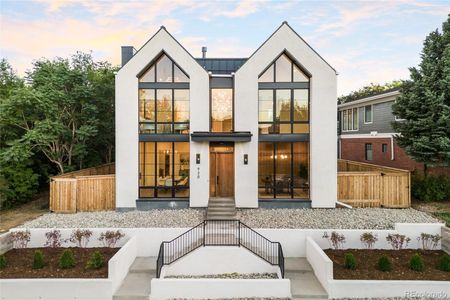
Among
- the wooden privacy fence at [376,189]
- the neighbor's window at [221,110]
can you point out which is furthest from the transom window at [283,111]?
the wooden privacy fence at [376,189]

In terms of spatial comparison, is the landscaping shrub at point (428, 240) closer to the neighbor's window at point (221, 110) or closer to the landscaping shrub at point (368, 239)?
the landscaping shrub at point (368, 239)

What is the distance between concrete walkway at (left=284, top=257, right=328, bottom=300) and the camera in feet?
26.7

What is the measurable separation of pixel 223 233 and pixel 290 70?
935 centimetres

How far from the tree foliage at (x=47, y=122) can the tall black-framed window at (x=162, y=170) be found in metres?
5.34

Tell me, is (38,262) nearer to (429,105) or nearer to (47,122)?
(47,122)

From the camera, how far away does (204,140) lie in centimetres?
1411

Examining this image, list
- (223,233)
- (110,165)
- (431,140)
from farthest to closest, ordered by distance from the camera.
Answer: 1. (110,165)
2. (431,140)
3. (223,233)

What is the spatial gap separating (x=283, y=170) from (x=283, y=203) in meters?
1.78

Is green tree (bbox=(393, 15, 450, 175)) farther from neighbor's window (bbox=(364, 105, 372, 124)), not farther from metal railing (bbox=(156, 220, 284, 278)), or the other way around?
metal railing (bbox=(156, 220, 284, 278))

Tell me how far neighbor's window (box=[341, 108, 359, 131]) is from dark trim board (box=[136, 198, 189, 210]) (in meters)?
17.5

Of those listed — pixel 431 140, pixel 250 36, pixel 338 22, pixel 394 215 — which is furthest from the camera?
pixel 250 36

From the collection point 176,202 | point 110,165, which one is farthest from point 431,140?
point 110,165

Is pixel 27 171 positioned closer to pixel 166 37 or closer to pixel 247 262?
pixel 166 37

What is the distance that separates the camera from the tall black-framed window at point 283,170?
14508 mm
